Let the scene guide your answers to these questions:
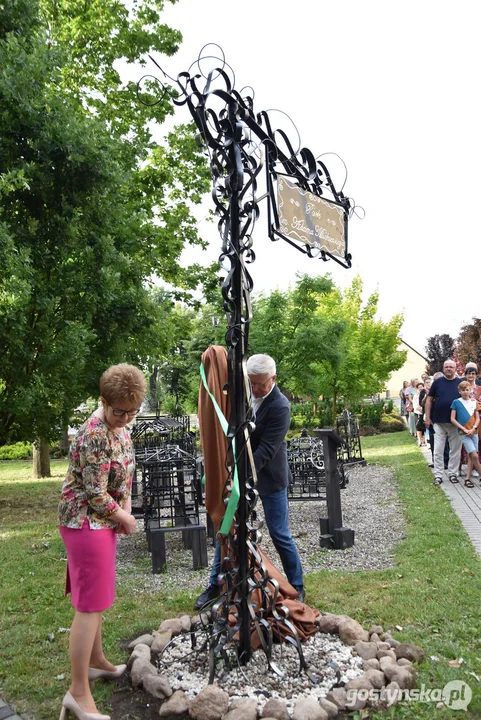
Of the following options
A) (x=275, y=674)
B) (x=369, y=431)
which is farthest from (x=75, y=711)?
(x=369, y=431)

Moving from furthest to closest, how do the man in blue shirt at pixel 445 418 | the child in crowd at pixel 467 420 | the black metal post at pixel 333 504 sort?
the man in blue shirt at pixel 445 418 → the child in crowd at pixel 467 420 → the black metal post at pixel 333 504

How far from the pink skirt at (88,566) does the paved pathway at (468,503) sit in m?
4.28

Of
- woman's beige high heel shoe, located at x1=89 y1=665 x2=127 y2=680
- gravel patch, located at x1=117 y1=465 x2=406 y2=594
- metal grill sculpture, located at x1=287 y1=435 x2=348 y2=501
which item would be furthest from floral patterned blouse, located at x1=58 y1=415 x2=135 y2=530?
metal grill sculpture, located at x1=287 y1=435 x2=348 y2=501

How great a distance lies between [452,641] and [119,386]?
2.68 meters

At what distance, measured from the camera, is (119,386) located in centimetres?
302

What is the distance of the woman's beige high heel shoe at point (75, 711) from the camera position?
115 inches

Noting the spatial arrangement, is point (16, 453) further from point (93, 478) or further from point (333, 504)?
point (93, 478)

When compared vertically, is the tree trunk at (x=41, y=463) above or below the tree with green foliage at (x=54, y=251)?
below

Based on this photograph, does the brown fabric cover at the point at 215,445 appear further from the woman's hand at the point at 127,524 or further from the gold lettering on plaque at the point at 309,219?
the gold lettering on plaque at the point at 309,219

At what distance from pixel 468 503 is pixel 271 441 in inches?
212

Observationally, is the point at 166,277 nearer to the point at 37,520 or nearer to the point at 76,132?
the point at 76,132

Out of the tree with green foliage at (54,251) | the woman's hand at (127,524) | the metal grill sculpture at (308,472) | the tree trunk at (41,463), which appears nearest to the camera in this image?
the woman's hand at (127,524)

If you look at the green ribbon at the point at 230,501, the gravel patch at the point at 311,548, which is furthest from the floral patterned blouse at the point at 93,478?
the gravel patch at the point at 311,548

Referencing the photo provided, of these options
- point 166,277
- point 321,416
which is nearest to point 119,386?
point 166,277
